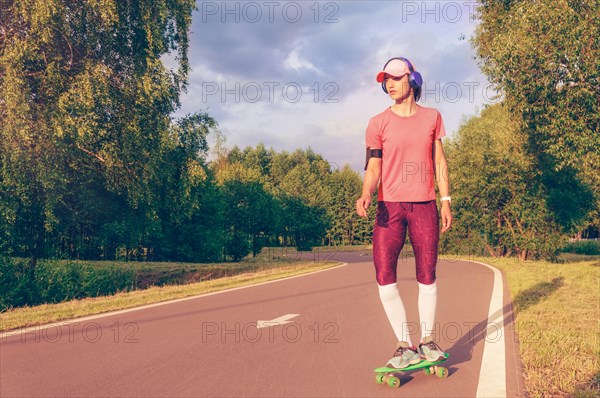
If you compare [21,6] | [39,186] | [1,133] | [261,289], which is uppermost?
[21,6]

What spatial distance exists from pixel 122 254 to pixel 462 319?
1226 inches

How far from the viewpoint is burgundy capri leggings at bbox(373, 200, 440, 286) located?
4234 mm

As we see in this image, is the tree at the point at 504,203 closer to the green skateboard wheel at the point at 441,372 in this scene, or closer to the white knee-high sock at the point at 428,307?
the white knee-high sock at the point at 428,307

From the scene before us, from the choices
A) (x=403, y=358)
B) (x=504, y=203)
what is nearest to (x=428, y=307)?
(x=403, y=358)

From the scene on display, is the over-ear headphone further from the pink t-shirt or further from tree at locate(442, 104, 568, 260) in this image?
tree at locate(442, 104, 568, 260)

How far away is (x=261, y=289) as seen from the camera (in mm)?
12031

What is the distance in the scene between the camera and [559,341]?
5684 mm

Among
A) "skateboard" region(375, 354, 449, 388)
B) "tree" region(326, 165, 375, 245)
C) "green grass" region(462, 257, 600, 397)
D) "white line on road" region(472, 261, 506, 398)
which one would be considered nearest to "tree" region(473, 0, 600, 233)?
"green grass" region(462, 257, 600, 397)

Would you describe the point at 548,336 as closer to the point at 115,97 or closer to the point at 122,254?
the point at 115,97

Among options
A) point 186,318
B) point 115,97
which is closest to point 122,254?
point 115,97

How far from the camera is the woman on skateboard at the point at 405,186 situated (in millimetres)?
4238

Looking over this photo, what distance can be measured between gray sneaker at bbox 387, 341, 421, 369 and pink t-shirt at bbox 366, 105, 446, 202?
Result: 4.02ft

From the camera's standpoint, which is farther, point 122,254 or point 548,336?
point 122,254

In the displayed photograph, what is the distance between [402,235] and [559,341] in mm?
2790
